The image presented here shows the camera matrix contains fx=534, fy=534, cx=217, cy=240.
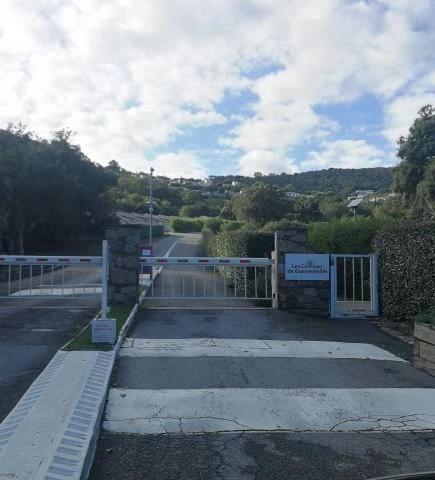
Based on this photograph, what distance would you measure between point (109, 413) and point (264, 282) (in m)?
9.66

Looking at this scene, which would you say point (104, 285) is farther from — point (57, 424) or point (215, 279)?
point (215, 279)

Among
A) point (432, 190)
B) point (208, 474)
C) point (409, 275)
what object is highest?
point (432, 190)

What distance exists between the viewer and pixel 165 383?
20.8ft

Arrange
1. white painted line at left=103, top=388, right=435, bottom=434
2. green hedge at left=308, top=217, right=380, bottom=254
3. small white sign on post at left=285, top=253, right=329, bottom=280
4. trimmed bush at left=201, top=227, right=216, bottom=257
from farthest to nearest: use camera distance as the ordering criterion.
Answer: trimmed bush at left=201, top=227, right=216, bottom=257, green hedge at left=308, top=217, right=380, bottom=254, small white sign on post at left=285, top=253, right=329, bottom=280, white painted line at left=103, top=388, right=435, bottom=434

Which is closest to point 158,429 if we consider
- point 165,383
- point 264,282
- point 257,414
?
point 257,414

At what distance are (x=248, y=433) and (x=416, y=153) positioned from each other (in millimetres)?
34751

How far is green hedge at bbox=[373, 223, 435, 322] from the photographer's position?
9375 millimetres

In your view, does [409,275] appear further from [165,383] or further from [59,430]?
[59,430]

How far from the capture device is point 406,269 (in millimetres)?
10250

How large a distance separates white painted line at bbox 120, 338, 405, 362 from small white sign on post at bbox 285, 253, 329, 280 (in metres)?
3.64

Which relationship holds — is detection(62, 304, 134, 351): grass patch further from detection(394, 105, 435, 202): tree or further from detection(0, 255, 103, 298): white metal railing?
detection(394, 105, 435, 202): tree

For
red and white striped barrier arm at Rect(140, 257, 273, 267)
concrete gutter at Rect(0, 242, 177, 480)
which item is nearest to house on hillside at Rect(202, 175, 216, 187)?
red and white striped barrier arm at Rect(140, 257, 273, 267)

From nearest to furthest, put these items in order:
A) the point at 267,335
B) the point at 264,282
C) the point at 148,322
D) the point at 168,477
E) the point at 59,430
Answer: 1. the point at 168,477
2. the point at 59,430
3. the point at 267,335
4. the point at 148,322
5. the point at 264,282

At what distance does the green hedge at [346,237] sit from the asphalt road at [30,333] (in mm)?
8275
